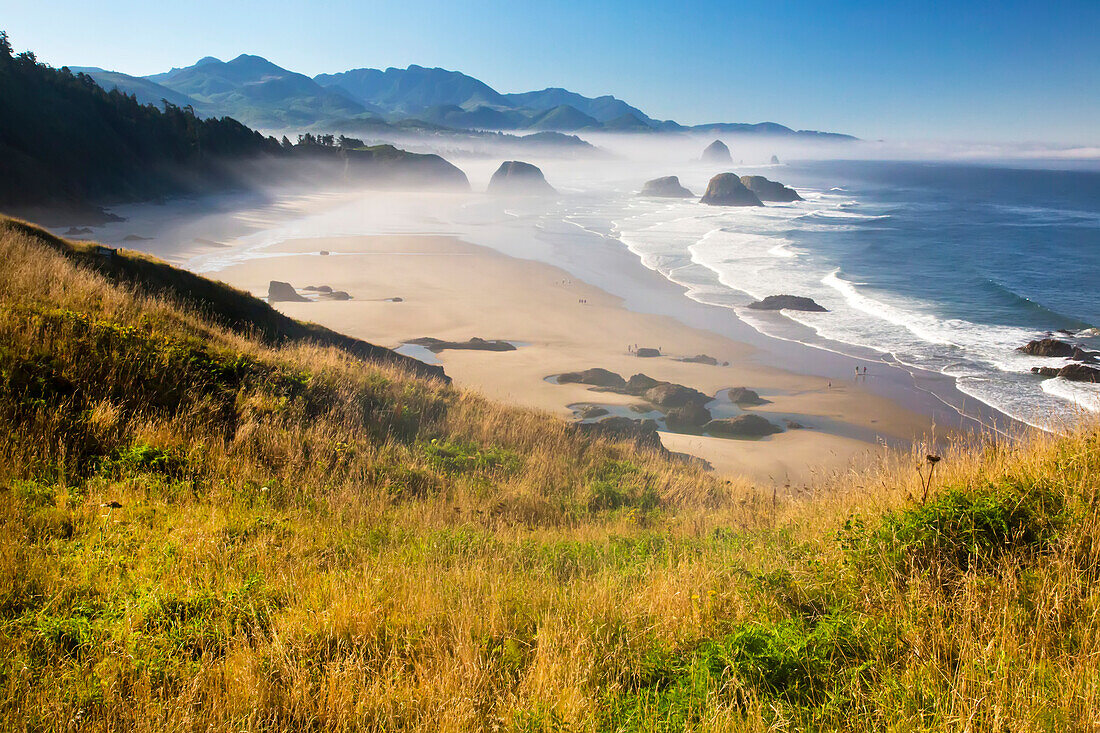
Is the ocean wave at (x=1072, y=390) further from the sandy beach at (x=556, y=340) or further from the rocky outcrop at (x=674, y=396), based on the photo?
the rocky outcrop at (x=674, y=396)

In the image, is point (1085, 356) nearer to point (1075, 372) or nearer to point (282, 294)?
point (1075, 372)

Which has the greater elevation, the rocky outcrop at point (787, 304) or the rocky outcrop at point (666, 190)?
the rocky outcrop at point (666, 190)

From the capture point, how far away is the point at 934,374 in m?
21.4

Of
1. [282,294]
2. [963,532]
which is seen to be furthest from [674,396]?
[282,294]

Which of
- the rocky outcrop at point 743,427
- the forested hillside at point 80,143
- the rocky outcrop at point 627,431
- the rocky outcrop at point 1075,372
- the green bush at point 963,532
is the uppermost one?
the forested hillside at point 80,143

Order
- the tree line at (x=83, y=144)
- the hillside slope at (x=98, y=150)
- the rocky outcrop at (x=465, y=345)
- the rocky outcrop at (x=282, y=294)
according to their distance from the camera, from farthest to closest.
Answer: the tree line at (x=83, y=144) → the hillside slope at (x=98, y=150) → the rocky outcrop at (x=282, y=294) → the rocky outcrop at (x=465, y=345)

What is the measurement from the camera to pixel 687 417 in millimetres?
17656

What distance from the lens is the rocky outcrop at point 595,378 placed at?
2020cm

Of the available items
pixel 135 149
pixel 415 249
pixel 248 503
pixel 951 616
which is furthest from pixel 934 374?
pixel 135 149

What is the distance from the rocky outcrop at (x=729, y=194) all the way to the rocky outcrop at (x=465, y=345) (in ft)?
229

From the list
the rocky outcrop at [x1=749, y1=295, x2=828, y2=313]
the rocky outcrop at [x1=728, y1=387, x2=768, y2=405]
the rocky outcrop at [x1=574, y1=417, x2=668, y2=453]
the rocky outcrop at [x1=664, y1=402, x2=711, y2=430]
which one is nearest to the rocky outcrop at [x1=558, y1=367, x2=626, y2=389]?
the rocky outcrop at [x1=664, y1=402, x2=711, y2=430]

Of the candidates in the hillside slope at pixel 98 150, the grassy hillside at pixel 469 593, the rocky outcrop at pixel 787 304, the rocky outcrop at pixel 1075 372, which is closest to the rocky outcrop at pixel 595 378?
the rocky outcrop at pixel 787 304

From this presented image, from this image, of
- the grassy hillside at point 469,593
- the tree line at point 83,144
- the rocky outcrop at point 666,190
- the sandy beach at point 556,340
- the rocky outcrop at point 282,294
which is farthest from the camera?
the rocky outcrop at point 666,190

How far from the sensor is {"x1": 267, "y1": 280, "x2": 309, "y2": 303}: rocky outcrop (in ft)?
95.3
